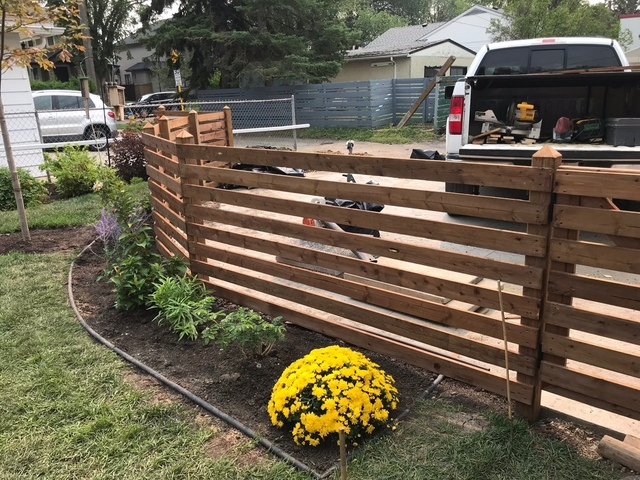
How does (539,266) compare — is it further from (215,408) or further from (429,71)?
(429,71)

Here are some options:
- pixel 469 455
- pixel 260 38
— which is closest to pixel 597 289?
pixel 469 455

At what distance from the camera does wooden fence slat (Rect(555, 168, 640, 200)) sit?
7.41 feet

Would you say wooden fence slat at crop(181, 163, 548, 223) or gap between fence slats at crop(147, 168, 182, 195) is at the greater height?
wooden fence slat at crop(181, 163, 548, 223)

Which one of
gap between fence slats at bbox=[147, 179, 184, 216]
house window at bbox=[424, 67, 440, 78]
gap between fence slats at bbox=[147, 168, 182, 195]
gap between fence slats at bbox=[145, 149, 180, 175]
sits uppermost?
house window at bbox=[424, 67, 440, 78]

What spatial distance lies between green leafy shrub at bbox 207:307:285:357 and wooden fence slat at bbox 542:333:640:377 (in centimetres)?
159

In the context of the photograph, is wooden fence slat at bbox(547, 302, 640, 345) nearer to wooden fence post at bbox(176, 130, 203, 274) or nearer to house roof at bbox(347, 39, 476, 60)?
wooden fence post at bbox(176, 130, 203, 274)

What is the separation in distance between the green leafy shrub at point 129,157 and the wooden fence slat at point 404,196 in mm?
6587

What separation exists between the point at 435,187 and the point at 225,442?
653 centimetres

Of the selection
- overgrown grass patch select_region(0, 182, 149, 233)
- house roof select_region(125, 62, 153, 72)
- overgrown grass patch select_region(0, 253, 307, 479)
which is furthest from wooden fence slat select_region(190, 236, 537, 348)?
house roof select_region(125, 62, 153, 72)

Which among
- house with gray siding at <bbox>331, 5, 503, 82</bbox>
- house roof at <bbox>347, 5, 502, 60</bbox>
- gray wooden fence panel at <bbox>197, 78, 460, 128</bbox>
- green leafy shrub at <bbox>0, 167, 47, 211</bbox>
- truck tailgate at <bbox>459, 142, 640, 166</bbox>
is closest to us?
truck tailgate at <bbox>459, 142, 640, 166</bbox>

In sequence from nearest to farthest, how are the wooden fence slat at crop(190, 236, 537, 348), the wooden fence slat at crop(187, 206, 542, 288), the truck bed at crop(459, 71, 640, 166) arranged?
1. the wooden fence slat at crop(187, 206, 542, 288)
2. the wooden fence slat at crop(190, 236, 537, 348)
3. the truck bed at crop(459, 71, 640, 166)

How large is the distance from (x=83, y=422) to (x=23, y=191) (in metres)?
6.91

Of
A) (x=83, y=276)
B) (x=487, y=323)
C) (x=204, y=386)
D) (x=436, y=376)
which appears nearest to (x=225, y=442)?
(x=204, y=386)

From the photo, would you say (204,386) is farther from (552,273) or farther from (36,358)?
(552,273)
